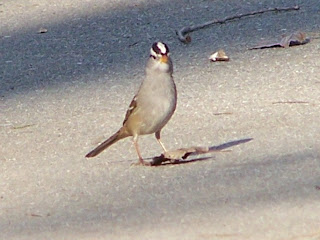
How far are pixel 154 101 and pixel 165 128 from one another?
90cm

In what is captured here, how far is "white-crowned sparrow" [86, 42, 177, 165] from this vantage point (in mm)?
5758

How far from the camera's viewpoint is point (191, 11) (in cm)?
912

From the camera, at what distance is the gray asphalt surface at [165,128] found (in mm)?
4941

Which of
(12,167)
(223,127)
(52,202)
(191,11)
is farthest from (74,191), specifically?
(191,11)

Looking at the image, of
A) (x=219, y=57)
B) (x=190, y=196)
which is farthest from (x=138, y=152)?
(x=219, y=57)

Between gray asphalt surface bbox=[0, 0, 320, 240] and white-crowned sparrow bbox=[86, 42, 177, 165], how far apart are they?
9.4 inches

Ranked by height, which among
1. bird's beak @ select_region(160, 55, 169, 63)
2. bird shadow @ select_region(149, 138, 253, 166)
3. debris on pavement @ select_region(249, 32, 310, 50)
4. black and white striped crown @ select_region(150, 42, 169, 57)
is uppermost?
black and white striped crown @ select_region(150, 42, 169, 57)

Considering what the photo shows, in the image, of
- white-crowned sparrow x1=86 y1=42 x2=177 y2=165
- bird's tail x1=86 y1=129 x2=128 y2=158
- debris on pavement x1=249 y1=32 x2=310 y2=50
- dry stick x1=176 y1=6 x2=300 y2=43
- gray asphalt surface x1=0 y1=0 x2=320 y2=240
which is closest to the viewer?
gray asphalt surface x1=0 y1=0 x2=320 y2=240

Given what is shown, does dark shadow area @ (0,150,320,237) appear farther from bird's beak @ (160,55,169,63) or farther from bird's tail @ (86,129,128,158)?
bird's beak @ (160,55,169,63)

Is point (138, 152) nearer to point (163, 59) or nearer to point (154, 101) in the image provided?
A: point (154, 101)

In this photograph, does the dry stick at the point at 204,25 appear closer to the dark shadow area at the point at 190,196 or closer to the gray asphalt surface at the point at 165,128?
the gray asphalt surface at the point at 165,128

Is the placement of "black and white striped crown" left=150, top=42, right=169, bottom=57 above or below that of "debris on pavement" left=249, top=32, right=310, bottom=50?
above

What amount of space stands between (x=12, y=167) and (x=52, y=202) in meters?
0.81

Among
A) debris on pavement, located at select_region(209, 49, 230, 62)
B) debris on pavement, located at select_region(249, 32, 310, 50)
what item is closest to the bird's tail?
debris on pavement, located at select_region(209, 49, 230, 62)
